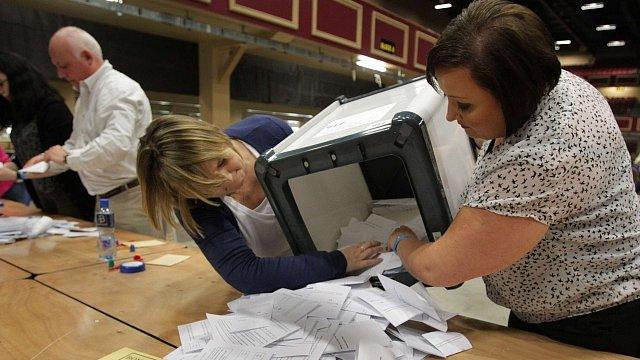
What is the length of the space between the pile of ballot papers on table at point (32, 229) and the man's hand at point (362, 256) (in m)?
1.30

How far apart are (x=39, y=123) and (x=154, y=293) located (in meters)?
1.53

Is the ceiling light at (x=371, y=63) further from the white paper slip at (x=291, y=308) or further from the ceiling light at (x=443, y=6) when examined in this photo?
the white paper slip at (x=291, y=308)

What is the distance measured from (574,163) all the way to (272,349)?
60cm

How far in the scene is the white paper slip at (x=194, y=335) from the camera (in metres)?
0.82

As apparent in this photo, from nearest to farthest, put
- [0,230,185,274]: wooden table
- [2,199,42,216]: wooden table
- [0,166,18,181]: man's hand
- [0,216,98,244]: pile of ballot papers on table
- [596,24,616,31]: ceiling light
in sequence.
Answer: [0,230,185,274]: wooden table
[0,216,98,244]: pile of ballot papers on table
[0,166,18,181]: man's hand
[2,199,42,216]: wooden table
[596,24,616,31]: ceiling light

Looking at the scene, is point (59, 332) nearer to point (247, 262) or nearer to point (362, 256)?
point (247, 262)

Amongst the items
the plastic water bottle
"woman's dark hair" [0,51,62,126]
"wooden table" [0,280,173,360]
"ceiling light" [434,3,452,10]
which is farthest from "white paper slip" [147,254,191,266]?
"ceiling light" [434,3,452,10]

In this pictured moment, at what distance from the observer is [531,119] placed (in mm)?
696

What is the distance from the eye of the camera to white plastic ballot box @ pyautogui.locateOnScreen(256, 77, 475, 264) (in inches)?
34.0

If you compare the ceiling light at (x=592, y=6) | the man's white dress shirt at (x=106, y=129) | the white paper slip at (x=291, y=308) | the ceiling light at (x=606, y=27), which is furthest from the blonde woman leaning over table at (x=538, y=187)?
the ceiling light at (x=606, y=27)

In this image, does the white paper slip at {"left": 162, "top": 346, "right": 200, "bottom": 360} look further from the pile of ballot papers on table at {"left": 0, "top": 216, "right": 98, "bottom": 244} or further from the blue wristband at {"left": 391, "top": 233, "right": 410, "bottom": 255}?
the pile of ballot papers on table at {"left": 0, "top": 216, "right": 98, "bottom": 244}

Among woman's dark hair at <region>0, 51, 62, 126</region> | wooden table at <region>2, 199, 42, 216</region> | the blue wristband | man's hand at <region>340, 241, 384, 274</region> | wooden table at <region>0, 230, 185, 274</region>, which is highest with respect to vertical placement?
woman's dark hair at <region>0, 51, 62, 126</region>

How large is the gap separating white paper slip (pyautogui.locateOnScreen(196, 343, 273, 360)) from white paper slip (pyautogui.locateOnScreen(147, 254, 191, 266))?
713 millimetres

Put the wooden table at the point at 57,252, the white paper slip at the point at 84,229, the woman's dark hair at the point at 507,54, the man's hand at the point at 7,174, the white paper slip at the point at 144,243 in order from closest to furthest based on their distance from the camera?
the woman's dark hair at the point at 507,54 → the wooden table at the point at 57,252 → the white paper slip at the point at 144,243 → the white paper slip at the point at 84,229 → the man's hand at the point at 7,174
